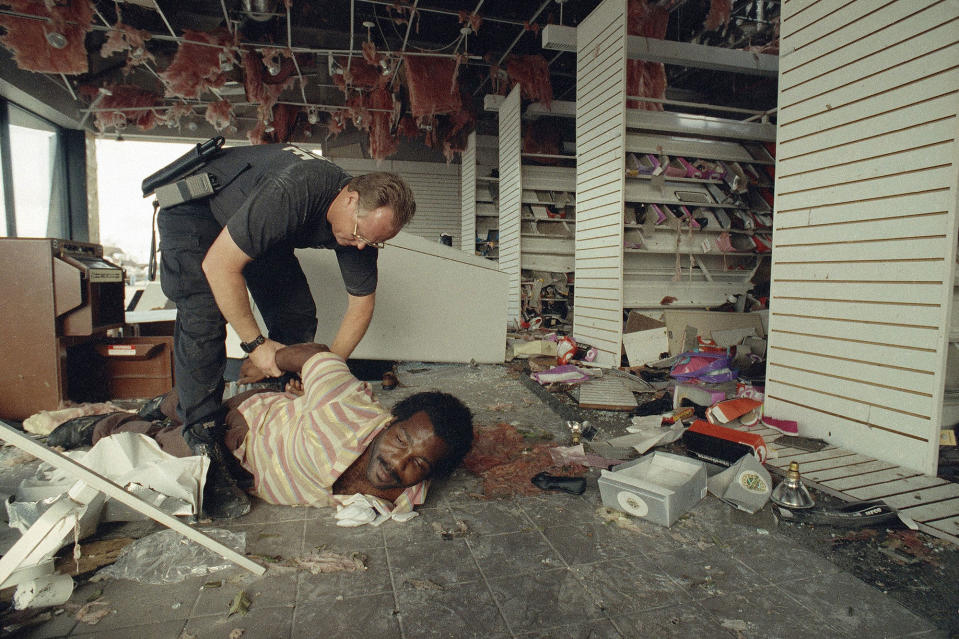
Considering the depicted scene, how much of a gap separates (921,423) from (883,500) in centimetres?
54

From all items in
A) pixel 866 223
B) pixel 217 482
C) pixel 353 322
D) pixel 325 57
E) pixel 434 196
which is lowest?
pixel 217 482

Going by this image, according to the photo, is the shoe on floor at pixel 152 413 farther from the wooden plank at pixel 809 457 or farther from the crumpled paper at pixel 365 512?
the wooden plank at pixel 809 457

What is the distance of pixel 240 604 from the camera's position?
1.25 metres

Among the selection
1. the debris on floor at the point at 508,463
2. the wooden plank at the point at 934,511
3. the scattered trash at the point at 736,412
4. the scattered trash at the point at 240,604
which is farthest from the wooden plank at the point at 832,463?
the scattered trash at the point at 240,604

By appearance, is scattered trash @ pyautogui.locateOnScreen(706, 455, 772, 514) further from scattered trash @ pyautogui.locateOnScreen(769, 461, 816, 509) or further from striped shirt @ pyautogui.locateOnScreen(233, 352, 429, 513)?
striped shirt @ pyautogui.locateOnScreen(233, 352, 429, 513)

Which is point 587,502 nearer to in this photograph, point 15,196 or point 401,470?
point 401,470

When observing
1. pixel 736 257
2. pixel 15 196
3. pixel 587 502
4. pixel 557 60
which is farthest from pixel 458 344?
pixel 15 196

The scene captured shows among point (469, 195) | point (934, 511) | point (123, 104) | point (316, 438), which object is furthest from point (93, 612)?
point (123, 104)

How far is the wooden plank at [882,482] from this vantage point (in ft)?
6.53

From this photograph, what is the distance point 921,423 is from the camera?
2.16m

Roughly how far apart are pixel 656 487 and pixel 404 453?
91 centimetres

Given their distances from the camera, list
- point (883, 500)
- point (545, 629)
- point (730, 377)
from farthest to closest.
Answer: point (730, 377)
point (883, 500)
point (545, 629)

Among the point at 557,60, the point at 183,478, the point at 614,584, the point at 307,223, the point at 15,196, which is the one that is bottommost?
the point at 614,584

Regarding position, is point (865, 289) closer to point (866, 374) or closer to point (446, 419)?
point (866, 374)
